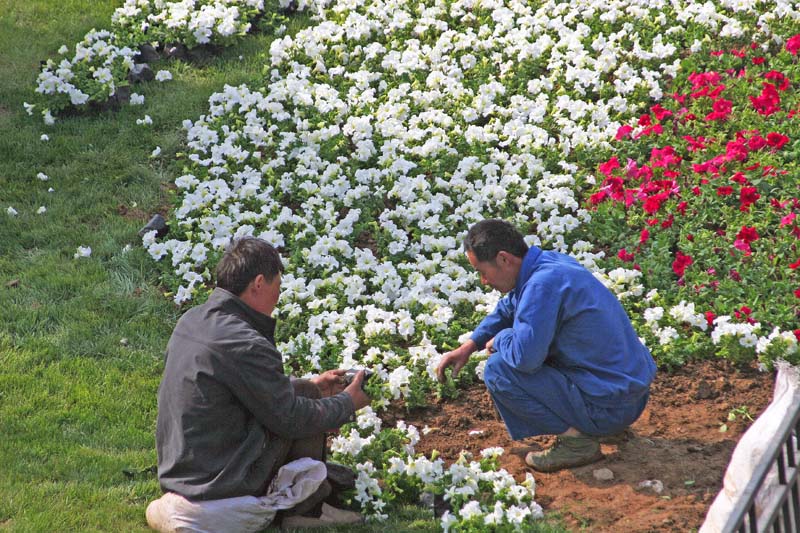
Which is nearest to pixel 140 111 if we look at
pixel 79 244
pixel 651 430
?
pixel 79 244

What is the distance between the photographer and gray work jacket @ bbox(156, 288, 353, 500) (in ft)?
14.8

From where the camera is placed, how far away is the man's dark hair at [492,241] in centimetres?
509

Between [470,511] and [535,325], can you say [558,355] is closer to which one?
[535,325]

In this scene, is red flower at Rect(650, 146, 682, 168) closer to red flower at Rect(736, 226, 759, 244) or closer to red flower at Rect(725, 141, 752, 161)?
red flower at Rect(725, 141, 752, 161)

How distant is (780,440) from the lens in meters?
3.66

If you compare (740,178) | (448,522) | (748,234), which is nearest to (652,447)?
(448,522)

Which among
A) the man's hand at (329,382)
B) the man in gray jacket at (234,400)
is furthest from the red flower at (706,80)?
the man in gray jacket at (234,400)

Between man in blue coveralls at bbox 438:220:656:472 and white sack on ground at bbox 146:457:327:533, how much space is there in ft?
3.62

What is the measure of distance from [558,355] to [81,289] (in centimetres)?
379

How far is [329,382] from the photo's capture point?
5.15 metres

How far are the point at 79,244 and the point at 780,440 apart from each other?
5735 mm

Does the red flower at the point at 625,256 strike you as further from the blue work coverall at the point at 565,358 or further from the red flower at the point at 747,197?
the blue work coverall at the point at 565,358

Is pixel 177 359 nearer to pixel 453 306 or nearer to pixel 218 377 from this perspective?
pixel 218 377

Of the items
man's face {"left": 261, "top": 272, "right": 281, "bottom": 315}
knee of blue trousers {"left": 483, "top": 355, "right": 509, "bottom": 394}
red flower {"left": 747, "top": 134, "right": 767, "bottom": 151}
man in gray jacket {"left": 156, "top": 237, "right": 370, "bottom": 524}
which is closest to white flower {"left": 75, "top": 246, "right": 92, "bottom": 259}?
man in gray jacket {"left": 156, "top": 237, "right": 370, "bottom": 524}
